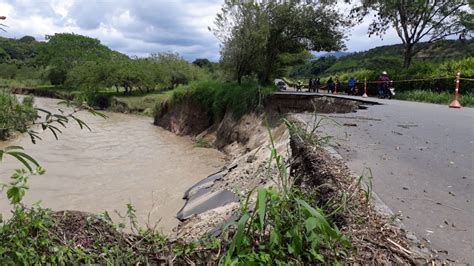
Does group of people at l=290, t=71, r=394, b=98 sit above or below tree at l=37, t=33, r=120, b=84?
below

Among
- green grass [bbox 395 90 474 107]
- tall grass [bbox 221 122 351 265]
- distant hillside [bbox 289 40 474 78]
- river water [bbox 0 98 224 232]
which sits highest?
distant hillside [bbox 289 40 474 78]

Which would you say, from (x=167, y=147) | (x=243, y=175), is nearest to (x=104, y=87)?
(x=167, y=147)

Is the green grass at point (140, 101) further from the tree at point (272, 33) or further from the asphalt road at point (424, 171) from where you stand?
the asphalt road at point (424, 171)

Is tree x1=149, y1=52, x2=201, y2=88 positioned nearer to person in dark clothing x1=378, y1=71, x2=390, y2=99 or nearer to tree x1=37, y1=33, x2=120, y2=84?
tree x1=37, y1=33, x2=120, y2=84

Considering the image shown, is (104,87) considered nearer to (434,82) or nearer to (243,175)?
(434,82)

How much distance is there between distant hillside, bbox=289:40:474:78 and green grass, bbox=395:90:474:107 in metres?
25.5

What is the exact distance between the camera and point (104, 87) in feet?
160

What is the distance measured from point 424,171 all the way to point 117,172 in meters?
12.2

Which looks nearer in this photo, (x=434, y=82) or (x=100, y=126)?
(x=434, y=82)

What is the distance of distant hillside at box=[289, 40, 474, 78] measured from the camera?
56188 mm

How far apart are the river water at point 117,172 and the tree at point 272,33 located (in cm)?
639

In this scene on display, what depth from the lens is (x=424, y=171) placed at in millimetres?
5141

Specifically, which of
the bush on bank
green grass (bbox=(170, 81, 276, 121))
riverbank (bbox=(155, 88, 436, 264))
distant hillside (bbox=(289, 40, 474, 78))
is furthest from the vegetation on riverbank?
distant hillside (bbox=(289, 40, 474, 78))

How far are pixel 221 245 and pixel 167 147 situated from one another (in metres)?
19.4
